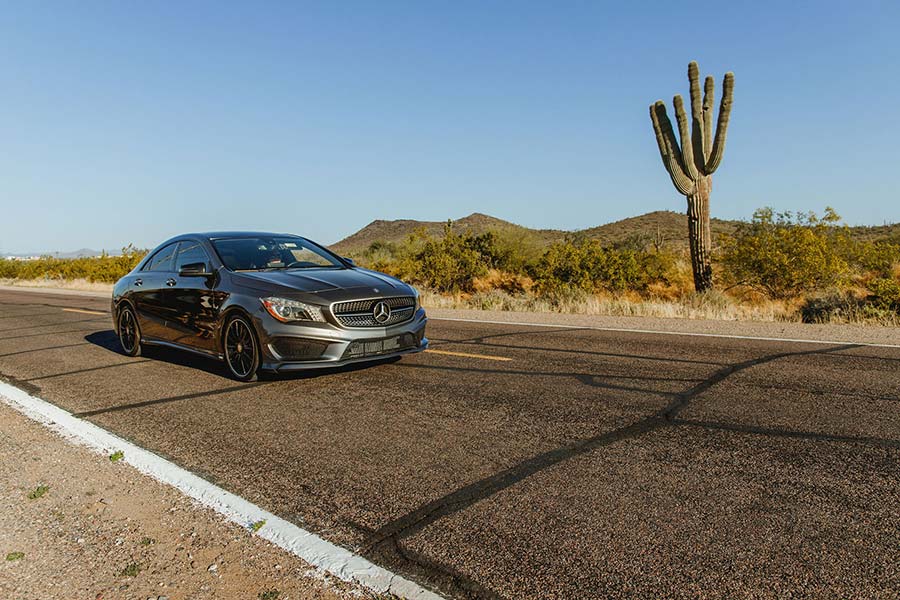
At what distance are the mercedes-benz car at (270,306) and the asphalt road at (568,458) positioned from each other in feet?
1.21

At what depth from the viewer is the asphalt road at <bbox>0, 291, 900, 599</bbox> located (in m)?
2.90

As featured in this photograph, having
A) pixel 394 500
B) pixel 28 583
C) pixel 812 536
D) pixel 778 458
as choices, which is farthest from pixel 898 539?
pixel 28 583

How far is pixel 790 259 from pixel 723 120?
385 centimetres

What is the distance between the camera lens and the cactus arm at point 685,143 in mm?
16688

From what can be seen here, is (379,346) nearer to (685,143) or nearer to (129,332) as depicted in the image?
(129,332)

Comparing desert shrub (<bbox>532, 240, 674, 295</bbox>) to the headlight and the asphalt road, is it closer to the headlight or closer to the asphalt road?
the asphalt road

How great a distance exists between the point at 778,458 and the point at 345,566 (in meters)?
2.88

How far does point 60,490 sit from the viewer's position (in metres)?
4.05

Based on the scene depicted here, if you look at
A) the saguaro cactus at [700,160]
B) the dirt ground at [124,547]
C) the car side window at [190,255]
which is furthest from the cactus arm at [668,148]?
the dirt ground at [124,547]

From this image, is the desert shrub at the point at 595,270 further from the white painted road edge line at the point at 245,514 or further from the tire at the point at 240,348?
the white painted road edge line at the point at 245,514

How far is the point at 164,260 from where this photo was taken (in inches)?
348

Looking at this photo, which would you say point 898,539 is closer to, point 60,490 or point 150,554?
point 150,554

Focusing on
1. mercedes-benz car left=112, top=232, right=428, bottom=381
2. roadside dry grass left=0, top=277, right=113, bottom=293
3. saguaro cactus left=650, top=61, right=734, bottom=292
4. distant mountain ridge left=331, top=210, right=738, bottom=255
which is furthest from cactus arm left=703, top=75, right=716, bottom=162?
roadside dry grass left=0, top=277, right=113, bottom=293

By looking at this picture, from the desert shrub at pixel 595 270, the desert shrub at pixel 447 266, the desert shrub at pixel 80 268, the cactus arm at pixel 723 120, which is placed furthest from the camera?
the desert shrub at pixel 80 268
